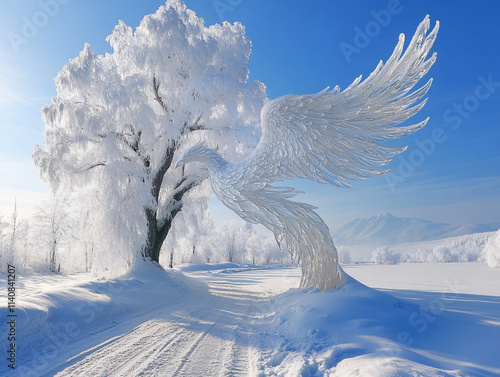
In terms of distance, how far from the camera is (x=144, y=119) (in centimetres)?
1130

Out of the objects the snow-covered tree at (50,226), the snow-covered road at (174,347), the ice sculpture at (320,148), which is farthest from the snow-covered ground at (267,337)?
the snow-covered tree at (50,226)

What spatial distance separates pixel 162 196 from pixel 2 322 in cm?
878

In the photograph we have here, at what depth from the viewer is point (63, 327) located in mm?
5074

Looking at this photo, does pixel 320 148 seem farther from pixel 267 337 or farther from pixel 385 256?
pixel 385 256

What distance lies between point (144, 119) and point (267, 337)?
919 cm

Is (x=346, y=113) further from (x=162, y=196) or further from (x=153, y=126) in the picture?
(x=162, y=196)

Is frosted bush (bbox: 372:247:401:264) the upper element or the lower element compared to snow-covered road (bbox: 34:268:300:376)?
lower

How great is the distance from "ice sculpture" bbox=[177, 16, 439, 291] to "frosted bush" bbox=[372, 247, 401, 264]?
31.5 m

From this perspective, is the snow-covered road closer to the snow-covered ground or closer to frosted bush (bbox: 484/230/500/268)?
the snow-covered ground

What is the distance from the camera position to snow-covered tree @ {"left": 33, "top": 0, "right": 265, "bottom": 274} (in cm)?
1084

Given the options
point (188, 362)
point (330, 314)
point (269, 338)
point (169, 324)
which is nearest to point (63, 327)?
point (169, 324)

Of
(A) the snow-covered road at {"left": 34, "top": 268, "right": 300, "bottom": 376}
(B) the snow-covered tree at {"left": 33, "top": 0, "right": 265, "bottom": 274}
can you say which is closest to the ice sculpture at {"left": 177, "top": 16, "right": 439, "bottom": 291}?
(A) the snow-covered road at {"left": 34, "top": 268, "right": 300, "bottom": 376}

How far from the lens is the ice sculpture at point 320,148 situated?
5449mm

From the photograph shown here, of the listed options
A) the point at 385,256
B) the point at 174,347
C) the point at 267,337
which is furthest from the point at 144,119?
the point at 385,256
